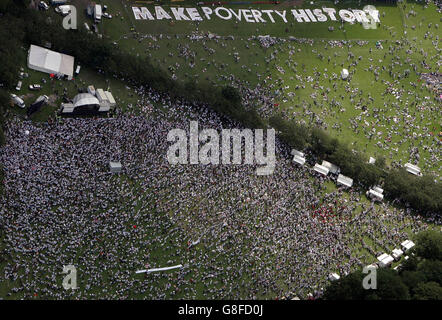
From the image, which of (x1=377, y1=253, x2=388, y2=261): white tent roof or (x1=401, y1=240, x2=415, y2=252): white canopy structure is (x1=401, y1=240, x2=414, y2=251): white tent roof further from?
(x1=377, y1=253, x2=388, y2=261): white tent roof

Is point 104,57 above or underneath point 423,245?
above

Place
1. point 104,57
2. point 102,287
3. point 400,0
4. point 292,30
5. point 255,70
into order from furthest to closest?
1. point 400,0
2. point 292,30
3. point 255,70
4. point 104,57
5. point 102,287

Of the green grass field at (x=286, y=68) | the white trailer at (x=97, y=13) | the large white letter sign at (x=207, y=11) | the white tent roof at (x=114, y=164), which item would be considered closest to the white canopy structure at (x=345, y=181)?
the green grass field at (x=286, y=68)

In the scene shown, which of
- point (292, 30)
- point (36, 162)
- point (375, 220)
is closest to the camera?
point (36, 162)

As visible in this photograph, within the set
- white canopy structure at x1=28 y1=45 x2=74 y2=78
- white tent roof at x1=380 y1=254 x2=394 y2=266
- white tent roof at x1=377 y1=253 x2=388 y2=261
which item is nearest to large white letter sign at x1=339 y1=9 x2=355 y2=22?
white tent roof at x1=377 y1=253 x2=388 y2=261

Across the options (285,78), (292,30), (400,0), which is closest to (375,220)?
(285,78)

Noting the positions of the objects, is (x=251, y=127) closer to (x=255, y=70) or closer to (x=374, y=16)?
(x=255, y=70)

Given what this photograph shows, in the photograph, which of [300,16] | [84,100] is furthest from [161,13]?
[84,100]
